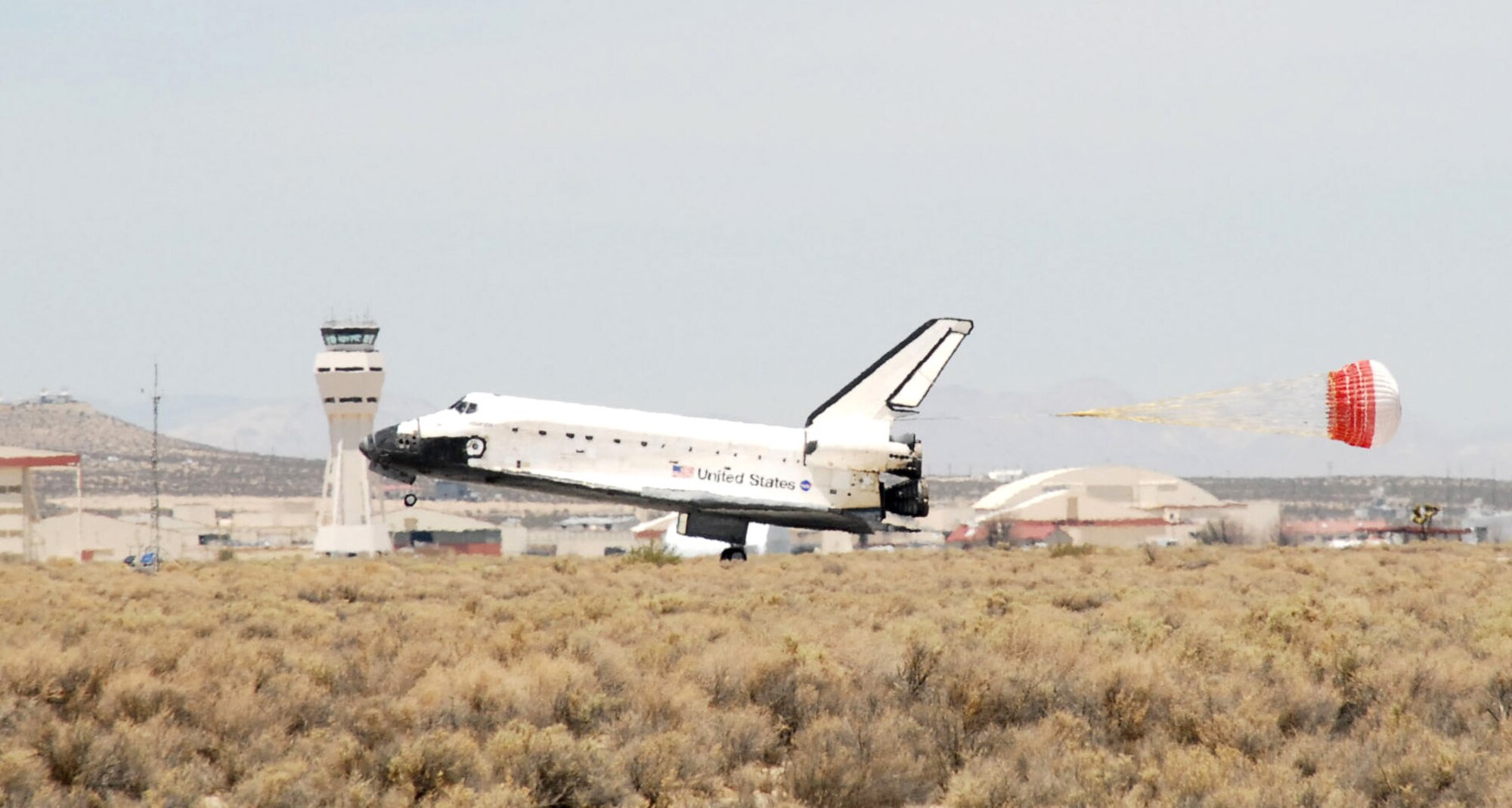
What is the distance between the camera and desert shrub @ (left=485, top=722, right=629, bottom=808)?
1394 centimetres

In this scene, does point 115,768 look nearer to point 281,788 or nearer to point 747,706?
point 281,788

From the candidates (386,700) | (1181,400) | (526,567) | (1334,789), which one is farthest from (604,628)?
(526,567)

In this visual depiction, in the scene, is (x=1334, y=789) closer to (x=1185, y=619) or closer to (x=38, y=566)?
(x=1185, y=619)

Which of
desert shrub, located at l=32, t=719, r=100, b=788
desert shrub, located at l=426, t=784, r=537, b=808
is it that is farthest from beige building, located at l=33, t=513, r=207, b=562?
desert shrub, located at l=426, t=784, r=537, b=808

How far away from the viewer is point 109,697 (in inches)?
622

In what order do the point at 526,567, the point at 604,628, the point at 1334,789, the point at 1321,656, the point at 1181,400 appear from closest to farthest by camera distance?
the point at 1334,789 < the point at 1321,656 < the point at 604,628 < the point at 1181,400 < the point at 526,567

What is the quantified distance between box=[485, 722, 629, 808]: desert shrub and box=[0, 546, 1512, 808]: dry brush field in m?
0.03

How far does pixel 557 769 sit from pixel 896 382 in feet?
103

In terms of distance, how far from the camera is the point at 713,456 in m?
43.8

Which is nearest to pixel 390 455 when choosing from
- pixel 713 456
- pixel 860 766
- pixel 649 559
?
pixel 649 559

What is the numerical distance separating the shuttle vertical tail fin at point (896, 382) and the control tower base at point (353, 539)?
95510 millimetres

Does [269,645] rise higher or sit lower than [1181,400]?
lower

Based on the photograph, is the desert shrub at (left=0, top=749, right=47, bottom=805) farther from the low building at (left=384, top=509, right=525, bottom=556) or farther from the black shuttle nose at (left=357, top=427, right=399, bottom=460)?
the low building at (left=384, top=509, right=525, bottom=556)

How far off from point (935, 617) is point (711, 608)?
360 cm
